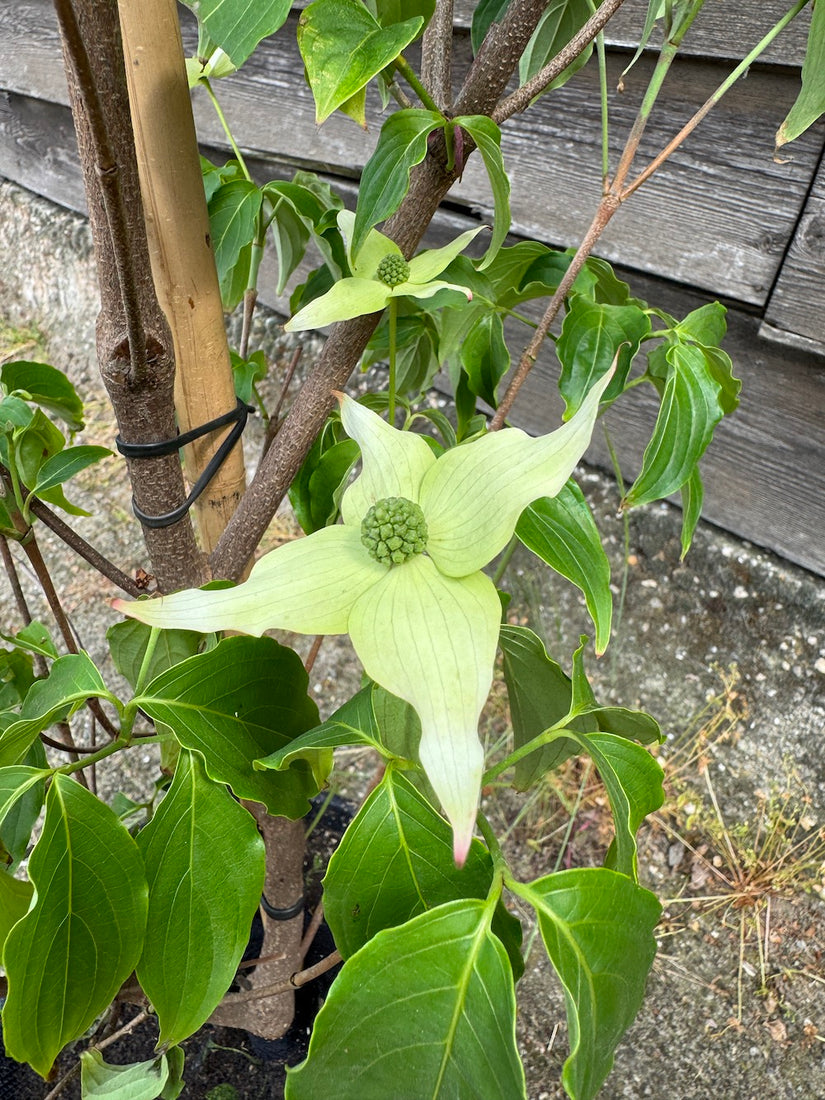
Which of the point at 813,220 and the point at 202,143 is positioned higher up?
the point at 813,220

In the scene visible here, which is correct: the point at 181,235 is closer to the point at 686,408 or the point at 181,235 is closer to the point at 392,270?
the point at 392,270

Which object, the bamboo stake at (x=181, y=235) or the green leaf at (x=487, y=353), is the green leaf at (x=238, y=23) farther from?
the green leaf at (x=487, y=353)

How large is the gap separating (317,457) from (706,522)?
803mm

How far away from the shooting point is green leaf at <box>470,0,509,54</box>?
0.44 m

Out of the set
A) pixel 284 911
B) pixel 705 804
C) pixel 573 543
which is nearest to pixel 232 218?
pixel 573 543

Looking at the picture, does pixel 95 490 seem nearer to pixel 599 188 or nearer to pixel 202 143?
pixel 202 143

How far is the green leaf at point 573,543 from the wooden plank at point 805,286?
656 mm

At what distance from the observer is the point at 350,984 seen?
10.8 inches

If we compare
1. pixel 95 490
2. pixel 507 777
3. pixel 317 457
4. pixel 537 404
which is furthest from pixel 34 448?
pixel 95 490

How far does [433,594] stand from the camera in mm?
288

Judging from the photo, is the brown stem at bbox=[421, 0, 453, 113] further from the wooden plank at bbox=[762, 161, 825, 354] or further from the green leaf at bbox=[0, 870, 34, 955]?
the wooden plank at bbox=[762, 161, 825, 354]

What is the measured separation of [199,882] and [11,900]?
10 centimetres

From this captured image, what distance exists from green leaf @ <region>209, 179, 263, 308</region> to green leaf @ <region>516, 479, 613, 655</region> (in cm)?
22

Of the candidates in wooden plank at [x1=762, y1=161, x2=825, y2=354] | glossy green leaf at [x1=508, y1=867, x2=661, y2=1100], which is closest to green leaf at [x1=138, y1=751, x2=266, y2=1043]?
glossy green leaf at [x1=508, y1=867, x2=661, y2=1100]
